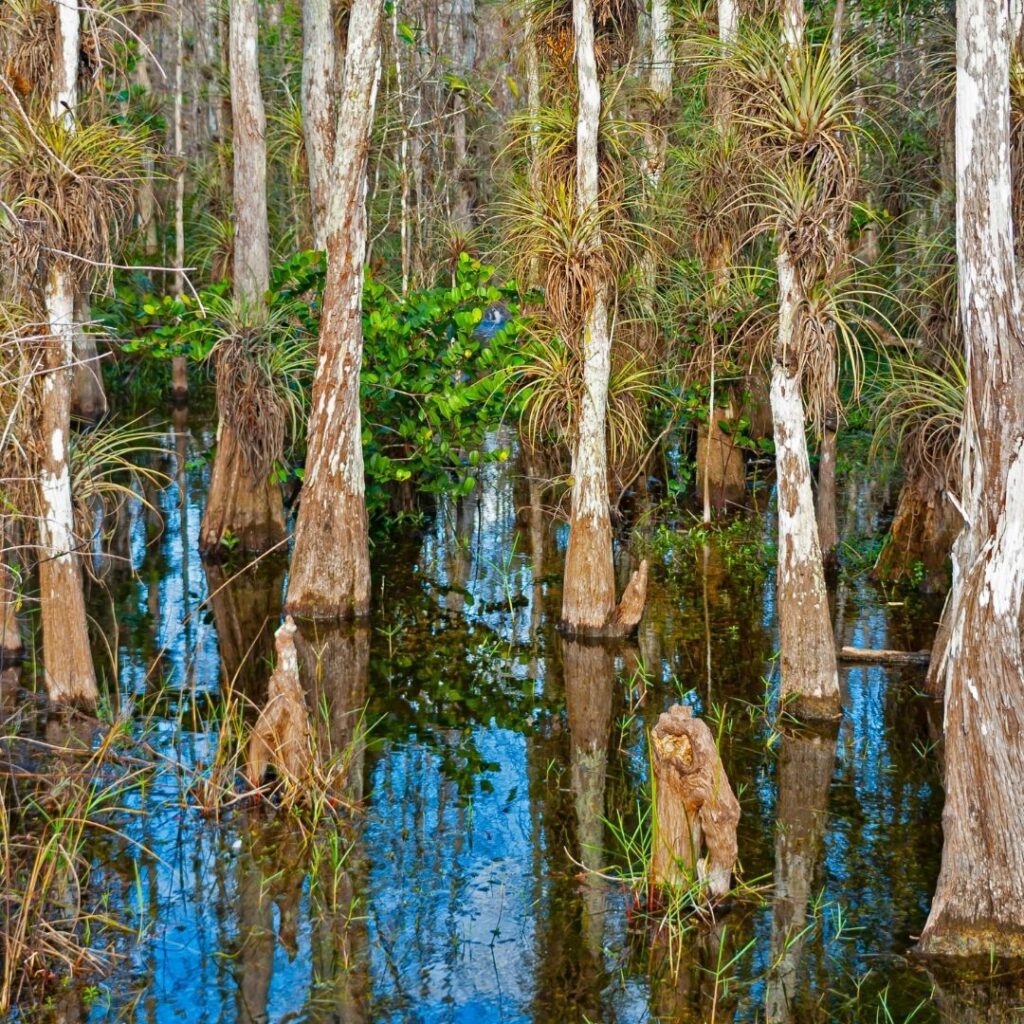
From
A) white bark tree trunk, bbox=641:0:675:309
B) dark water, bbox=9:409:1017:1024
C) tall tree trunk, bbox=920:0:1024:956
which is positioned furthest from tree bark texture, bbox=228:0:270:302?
tall tree trunk, bbox=920:0:1024:956

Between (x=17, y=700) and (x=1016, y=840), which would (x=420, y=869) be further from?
(x=17, y=700)

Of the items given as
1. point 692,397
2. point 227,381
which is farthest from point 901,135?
point 227,381

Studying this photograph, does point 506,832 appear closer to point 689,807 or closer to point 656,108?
point 689,807

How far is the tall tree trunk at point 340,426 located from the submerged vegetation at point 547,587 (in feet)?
0.12

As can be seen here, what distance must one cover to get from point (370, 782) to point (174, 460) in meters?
12.3

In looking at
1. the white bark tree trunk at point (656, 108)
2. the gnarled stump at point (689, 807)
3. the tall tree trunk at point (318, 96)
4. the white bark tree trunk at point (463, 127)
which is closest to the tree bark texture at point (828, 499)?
Answer: the white bark tree trunk at point (656, 108)

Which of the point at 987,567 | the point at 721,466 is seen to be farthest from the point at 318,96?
the point at 987,567

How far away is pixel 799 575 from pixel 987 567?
133 inches

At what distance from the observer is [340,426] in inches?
484

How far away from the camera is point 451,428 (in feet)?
47.6

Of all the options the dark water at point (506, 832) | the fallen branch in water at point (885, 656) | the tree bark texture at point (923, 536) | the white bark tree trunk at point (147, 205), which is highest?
the white bark tree trunk at point (147, 205)

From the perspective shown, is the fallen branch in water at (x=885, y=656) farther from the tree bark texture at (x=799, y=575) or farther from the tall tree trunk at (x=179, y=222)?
the tall tree trunk at (x=179, y=222)

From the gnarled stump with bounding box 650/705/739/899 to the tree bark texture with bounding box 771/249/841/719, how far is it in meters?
2.97

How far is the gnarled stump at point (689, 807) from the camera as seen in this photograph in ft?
22.2
